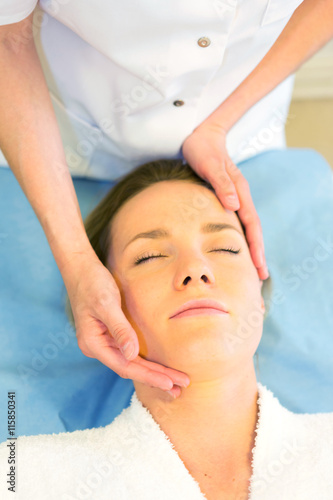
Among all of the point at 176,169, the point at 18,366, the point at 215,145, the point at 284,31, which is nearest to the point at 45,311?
the point at 18,366

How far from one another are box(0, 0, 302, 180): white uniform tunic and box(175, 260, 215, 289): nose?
17.9 inches

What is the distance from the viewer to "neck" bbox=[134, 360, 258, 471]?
4.06 ft

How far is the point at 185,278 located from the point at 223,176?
38 centimetres

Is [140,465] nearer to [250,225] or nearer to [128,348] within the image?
[128,348]

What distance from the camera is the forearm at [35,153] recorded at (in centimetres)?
130

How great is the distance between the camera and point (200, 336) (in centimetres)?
114

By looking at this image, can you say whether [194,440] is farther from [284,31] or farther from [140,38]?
[284,31]

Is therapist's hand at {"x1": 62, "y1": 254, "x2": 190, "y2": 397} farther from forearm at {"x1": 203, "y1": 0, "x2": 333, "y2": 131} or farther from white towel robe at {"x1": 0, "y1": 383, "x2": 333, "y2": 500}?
forearm at {"x1": 203, "y1": 0, "x2": 333, "y2": 131}

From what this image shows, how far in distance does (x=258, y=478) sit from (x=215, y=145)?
2.73ft

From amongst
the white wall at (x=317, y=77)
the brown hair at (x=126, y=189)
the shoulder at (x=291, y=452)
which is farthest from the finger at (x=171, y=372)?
the white wall at (x=317, y=77)

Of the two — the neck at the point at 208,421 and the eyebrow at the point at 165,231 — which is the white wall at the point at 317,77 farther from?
the neck at the point at 208,421

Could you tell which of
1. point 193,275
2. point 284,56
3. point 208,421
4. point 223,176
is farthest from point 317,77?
point 208,421

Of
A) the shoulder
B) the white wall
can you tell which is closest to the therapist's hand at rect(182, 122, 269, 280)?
the shoulder

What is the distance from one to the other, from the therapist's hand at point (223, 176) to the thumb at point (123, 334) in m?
0.41
